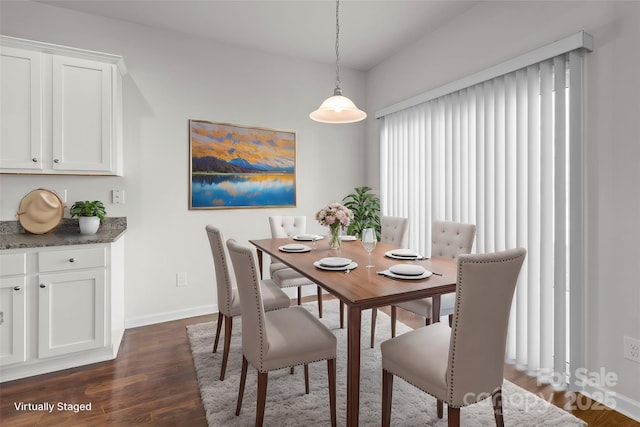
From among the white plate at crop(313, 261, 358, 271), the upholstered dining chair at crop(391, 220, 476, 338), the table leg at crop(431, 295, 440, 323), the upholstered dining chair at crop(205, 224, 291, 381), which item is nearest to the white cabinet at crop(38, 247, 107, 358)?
the upholstered dining chair at crop(205, 224, 291, 381)

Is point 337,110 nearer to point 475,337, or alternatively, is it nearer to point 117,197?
point 475,337

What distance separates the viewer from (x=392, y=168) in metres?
3.91

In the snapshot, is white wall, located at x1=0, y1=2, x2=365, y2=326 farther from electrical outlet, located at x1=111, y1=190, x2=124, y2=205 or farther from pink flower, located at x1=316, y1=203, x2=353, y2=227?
pink flower, located at x1=316, y1=203, x2=353, y2=227

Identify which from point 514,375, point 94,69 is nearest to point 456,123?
point 514,375

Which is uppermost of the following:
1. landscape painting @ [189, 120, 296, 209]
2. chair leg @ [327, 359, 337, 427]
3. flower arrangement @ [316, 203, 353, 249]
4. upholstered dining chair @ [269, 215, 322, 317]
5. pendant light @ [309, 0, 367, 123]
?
pendant light @ [309, 0, 367, 123]

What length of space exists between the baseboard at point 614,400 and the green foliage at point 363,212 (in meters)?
2.37

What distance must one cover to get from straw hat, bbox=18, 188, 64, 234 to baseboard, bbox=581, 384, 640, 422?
3931 mm

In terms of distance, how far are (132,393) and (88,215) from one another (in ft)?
4.75

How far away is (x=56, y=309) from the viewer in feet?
7.59

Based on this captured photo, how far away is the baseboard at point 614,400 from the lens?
1881 millimetres

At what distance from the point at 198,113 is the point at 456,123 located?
2.51 meters

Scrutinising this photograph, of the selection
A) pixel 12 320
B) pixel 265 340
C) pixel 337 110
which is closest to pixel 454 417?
pixel 265 340

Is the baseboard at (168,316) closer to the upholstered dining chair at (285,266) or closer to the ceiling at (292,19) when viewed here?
the upholstered dining chair at (285,266)

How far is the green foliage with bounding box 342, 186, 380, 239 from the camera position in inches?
159
